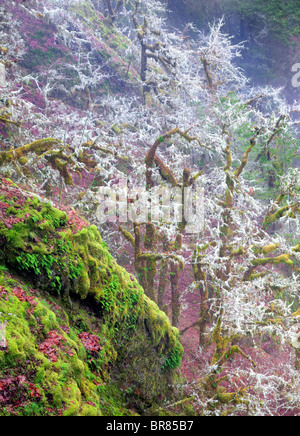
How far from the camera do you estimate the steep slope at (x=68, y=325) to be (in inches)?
128

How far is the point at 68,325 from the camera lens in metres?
4.54

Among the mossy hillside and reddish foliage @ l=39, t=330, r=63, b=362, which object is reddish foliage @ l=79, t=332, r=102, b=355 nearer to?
the mossy hillside

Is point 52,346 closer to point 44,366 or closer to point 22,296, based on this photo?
point 44,366

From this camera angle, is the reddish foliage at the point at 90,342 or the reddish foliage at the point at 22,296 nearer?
the reddish foliage at the point at 22,296

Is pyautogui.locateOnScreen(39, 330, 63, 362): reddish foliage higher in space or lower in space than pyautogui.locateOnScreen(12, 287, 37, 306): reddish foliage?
lower

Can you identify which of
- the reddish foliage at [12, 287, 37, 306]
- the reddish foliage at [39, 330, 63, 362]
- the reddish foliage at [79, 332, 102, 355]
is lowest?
the reddish foliage at [79, 332, 102, 355]

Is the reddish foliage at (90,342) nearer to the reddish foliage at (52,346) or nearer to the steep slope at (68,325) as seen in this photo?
the steep slope at (68,325)

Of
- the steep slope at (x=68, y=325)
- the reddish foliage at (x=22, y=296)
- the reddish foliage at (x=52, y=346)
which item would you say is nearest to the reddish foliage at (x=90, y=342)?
the steep slope at (x=68, y=325)

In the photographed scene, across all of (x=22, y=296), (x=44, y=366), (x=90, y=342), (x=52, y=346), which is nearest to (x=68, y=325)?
(x=90, y=342)

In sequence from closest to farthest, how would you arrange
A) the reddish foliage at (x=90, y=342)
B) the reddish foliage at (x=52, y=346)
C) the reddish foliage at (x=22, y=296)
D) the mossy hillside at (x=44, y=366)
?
the mossy hillside at (x=44, y=366)
the reddish foliage at (x=52, y=346)
the reddish foliage at (x=22, y=296)
the reddish foliage at (x=90, y=342)

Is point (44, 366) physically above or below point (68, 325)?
below

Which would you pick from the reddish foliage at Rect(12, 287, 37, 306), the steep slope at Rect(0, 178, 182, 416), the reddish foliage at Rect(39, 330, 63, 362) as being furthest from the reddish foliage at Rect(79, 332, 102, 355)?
the reddish foliage at Rect(12, 287, 37, 306)

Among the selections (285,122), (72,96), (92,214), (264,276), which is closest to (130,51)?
(72,96)

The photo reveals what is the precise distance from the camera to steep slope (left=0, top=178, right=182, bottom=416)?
10.7ft
